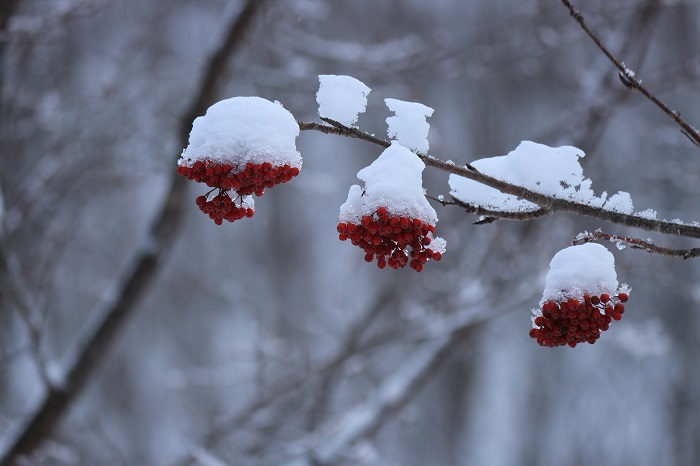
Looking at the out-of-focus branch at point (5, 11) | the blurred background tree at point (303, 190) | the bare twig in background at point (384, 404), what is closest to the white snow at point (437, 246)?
the blurred background tree at point (303, 190)

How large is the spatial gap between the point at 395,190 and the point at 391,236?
0.34ft

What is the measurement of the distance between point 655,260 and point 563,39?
7.34ft

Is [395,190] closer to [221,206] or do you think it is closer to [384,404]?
[221,206]

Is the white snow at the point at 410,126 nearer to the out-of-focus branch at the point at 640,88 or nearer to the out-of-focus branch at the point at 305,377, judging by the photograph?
the out-of-focus branch at the point at 640,88

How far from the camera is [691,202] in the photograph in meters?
10.9

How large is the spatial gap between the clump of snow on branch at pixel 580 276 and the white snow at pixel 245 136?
68cm

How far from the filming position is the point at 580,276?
5.14 feet

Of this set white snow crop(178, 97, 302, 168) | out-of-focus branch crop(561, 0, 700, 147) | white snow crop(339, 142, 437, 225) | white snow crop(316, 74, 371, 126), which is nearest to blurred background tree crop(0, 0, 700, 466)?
white snow crop(178, 97, 302, 168)

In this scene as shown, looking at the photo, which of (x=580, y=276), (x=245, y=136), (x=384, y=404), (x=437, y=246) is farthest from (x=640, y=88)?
(x=384, y=404)

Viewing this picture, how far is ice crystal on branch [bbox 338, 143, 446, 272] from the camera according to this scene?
1408 mm

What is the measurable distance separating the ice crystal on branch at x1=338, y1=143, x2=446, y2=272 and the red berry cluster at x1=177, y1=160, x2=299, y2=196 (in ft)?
0.57

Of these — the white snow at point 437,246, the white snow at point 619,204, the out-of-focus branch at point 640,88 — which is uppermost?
the out-of-focus branch at point 640,88

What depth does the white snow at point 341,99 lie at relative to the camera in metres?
1.48

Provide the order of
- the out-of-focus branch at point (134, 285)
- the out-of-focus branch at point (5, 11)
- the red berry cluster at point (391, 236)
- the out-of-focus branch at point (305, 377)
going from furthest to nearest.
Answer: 1. the out-of-focus branch at point (305, 377)
2. the out-of-focus branch at point (134, 285)
3. the out-of-focus branch at point (5, 11)
4. the red berry cluster at point (391, 236)
